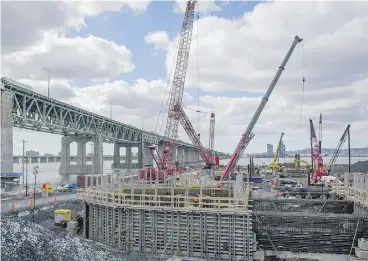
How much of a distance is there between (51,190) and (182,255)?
37987 mm

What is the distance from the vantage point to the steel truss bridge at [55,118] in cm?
7969

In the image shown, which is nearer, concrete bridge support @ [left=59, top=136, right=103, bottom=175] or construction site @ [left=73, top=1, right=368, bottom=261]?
construction site @ [left=73, top=1, right=368, bottom=261]

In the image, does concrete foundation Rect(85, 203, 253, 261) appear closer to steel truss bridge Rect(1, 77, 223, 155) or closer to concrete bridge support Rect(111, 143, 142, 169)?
steel truss bridge Rect(1, 77, 223, 155)

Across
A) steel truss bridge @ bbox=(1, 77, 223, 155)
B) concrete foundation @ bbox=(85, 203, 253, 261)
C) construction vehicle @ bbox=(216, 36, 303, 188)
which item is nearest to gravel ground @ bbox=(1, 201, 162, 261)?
concrete foundation @ bbox=(85, 203, 253, 261)

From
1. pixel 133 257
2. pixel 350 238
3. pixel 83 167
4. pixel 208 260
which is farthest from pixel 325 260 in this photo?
pixel 83 167

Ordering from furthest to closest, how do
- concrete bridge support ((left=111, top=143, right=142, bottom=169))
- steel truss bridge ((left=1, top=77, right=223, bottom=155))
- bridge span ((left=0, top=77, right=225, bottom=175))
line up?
concrete bridge support ((left=111, top=143, right=142, bottom=169)) → steel truss bridge ((left=1, top=77, right=223, bottom=155)) → bridge span ((left=0, top=77, right=225, bottom=175))

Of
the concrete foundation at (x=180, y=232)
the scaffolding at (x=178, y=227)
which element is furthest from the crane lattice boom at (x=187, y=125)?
the concrete foundation at (x=180, y=232)

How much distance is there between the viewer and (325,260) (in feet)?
72.6

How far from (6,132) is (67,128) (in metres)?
34.0

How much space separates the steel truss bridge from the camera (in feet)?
261

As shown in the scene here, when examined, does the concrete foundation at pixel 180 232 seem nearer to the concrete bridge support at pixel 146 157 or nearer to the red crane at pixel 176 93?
the red crane at pixel 176 93

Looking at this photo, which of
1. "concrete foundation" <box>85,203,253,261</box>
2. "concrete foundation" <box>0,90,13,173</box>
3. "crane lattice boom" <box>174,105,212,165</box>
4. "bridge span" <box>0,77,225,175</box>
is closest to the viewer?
"concrete foundation" <box>85,203,253,261</box>

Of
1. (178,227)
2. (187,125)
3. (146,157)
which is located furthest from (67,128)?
(178,227)

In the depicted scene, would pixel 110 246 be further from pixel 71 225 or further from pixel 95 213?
pixel 71 225
